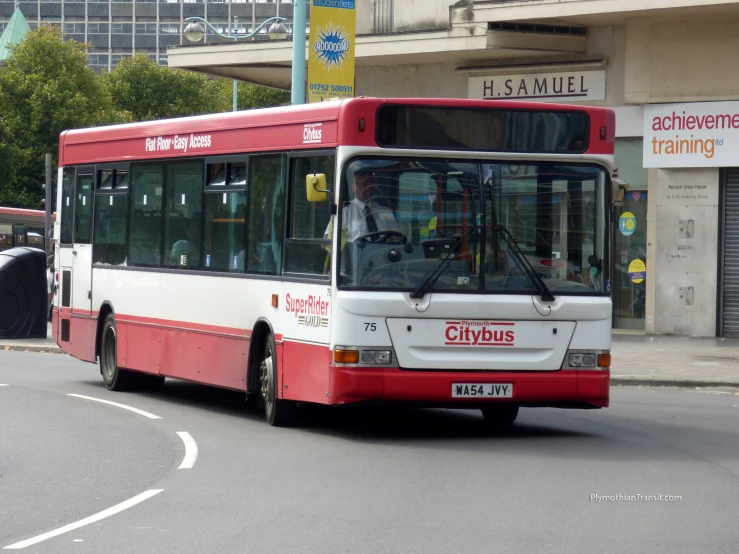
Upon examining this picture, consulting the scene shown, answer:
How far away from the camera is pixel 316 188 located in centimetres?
1153

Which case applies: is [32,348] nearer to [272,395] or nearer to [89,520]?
[272,395]

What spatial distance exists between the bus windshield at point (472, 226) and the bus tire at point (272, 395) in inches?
59.5

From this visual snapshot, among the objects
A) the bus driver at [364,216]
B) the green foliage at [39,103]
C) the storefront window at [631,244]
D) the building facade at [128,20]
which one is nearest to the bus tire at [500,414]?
the bus driver at [364,216]

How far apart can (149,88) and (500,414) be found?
80378 millimetres

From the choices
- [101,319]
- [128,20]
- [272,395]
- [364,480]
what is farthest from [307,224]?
[128,20]

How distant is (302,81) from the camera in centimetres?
2127

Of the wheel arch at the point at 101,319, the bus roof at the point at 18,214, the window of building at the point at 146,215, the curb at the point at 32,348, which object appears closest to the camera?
the window of building at the point at 146,215

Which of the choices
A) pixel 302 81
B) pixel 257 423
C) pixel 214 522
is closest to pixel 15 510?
pixel 214 522

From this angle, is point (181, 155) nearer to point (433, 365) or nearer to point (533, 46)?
point (433, 365)

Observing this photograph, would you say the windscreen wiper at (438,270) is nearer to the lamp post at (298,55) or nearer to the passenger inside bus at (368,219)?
the passenger inside bus at (368,219)

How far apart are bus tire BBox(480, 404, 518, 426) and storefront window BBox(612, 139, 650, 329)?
13278 mm

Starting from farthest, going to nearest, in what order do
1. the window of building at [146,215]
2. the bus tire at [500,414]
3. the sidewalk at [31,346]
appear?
the sidewalk at [31,346], the window of building at [146,215], the bus tire at [500,414]

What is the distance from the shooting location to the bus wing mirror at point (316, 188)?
37.7 ft

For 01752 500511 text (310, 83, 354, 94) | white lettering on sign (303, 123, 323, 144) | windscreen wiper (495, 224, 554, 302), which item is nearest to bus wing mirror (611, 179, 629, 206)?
windscreen wiper (495, 224, 554, 302)
